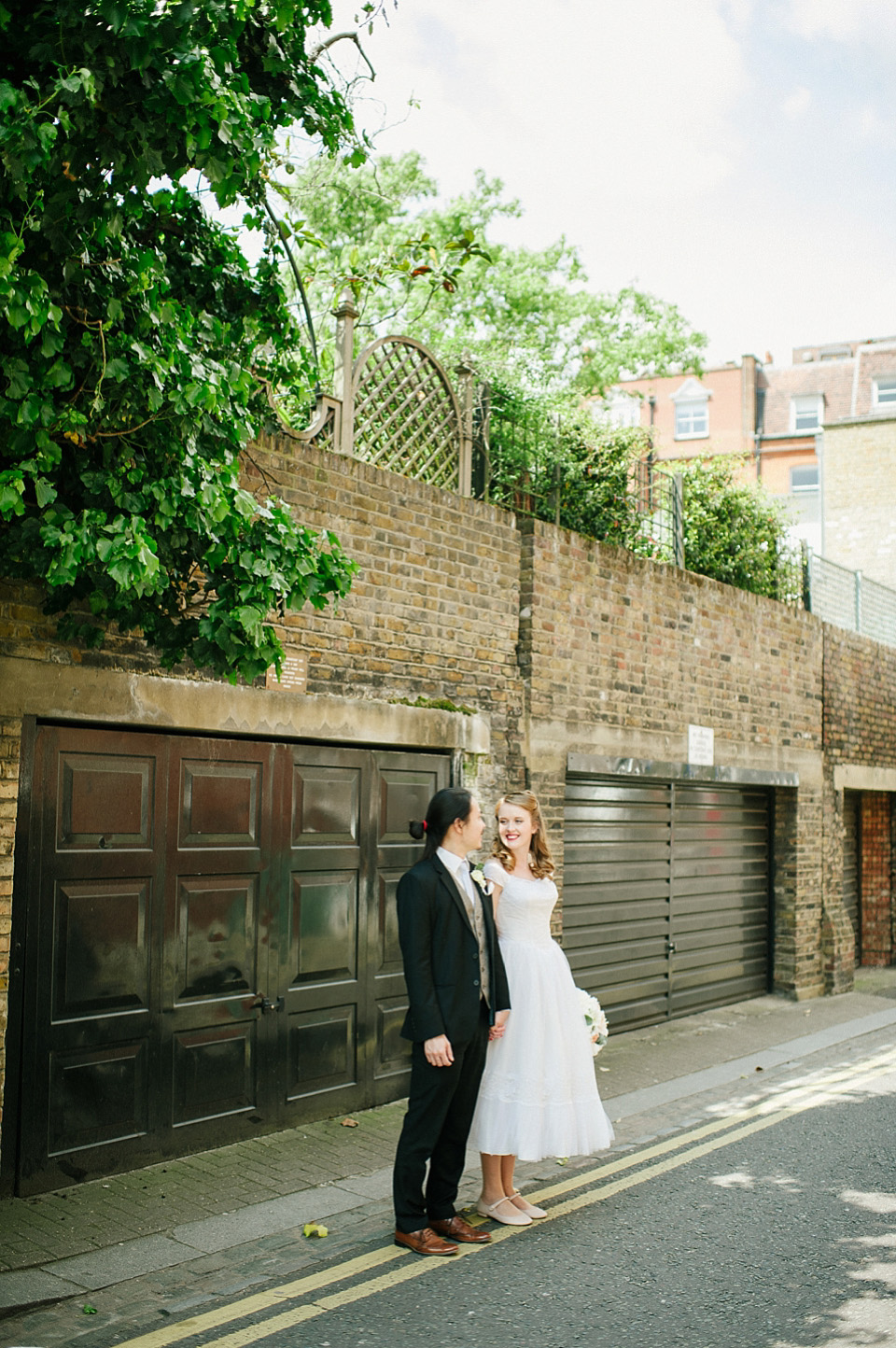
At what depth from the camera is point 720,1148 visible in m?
6.71

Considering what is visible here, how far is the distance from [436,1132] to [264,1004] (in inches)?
77.9

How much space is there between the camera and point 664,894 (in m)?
10.7

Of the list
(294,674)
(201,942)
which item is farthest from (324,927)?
(294,674)

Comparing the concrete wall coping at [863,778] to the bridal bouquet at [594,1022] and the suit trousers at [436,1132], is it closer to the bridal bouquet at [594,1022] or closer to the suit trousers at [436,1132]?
the bridal bouquet at [594,1022]

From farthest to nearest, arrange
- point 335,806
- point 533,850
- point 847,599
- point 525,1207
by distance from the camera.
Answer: point 847,599, point 335,806, point 533,850, point 525,1207

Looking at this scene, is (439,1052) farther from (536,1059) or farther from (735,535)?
(735,535)

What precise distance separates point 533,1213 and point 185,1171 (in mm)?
1878

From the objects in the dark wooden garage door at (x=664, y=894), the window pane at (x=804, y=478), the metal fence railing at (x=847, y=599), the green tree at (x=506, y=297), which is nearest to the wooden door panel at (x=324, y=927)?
the dark wooden garage door at (x=664, y=894)

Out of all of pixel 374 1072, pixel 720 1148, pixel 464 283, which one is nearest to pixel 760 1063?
pixel 720 1148

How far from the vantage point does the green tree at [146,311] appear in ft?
13.1

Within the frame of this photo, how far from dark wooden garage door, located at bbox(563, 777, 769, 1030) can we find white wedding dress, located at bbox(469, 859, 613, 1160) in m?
3.76

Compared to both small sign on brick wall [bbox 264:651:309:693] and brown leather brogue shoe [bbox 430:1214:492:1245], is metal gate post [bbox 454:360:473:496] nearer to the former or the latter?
small sign on brick wall [bbox 264:651:309:693]

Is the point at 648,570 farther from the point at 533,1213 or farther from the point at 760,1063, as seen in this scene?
the point at 533,1213

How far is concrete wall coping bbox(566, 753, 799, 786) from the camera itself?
9.27 m
